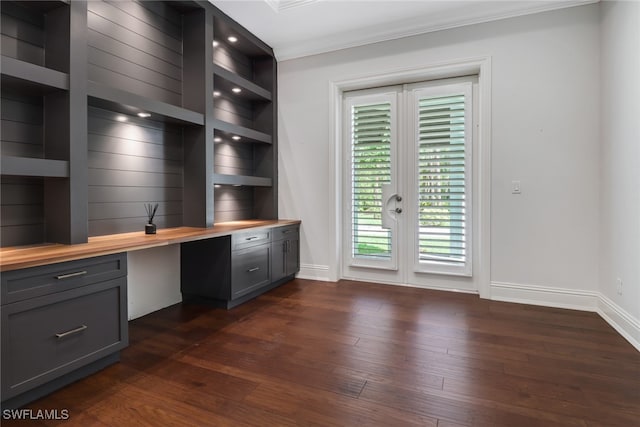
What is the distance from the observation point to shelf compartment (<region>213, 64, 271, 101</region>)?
345cm

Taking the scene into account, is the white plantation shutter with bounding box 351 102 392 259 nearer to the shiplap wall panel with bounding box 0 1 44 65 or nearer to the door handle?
the door handle

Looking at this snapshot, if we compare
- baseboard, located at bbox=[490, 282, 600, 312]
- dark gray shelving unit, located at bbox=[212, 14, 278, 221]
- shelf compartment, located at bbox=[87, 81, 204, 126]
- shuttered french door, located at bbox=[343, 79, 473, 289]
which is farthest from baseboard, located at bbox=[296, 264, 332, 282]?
shelf compartment, located at bbox=[87, 81, 204, 126]

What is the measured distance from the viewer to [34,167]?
1971 millimetres

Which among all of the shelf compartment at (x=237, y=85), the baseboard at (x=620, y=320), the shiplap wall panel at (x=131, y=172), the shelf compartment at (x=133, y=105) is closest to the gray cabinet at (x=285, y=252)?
the shiplap wall panel at (x=131, y=172)

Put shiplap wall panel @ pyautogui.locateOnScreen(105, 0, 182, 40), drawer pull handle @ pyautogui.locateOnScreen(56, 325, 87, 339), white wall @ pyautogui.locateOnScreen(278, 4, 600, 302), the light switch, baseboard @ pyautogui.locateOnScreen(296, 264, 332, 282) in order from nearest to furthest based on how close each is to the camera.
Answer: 1. drawer pull handle @ pyautogui.locateOnScreen(56, 325, 87, 339)
2. shiplap wall panel @ pyautogui.locateOnScreen(105, 0, 182, 40)
3. white wall @ pyautogui.locateOnScreen(278, 4, 600, 302)
4. the light switch
5. baseboard @ pyautogui.locateOnScreen(296, 264, 332, 282)

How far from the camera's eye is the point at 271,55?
4.30 meters

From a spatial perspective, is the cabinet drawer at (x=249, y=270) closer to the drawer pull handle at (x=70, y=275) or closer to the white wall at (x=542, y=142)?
the drawer pull handle at (x=70, y=275)

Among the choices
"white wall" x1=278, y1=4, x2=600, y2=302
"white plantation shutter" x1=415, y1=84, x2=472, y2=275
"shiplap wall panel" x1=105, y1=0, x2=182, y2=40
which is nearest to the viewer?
"shiplap wall panel" x1=105, y1=0, x2=182, y2=40

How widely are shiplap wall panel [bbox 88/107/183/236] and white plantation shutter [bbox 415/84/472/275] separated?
2638 mm

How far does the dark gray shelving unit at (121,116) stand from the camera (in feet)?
7.07

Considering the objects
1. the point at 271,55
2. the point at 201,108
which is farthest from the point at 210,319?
the point at 271,55

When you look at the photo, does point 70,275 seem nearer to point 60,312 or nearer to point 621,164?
point 60,312

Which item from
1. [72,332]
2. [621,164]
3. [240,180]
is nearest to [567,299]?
[621,164]

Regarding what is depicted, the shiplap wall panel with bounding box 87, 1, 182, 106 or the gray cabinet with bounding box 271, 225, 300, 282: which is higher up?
the shiplap wall panel with bounding box 87, 1, 182, 106
